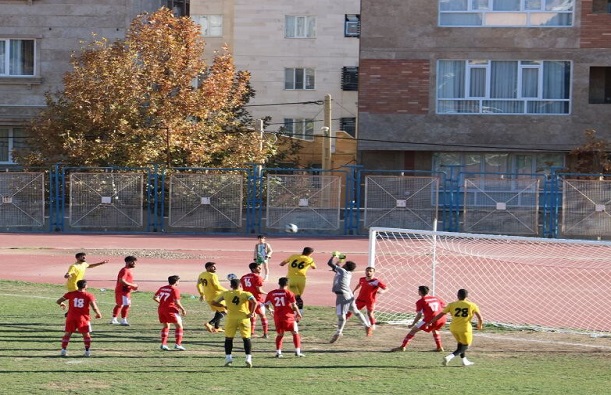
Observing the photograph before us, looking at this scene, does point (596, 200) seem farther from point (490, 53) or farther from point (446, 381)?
point (446, 381)

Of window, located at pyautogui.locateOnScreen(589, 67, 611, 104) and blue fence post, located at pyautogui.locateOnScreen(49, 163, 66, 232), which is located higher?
window, located at pyautogui.locateOnScreen(589, 67, 611, 104)

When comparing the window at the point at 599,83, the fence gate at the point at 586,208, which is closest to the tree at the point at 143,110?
the fence gate at the point at 586,208

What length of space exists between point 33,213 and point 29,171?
288 cm

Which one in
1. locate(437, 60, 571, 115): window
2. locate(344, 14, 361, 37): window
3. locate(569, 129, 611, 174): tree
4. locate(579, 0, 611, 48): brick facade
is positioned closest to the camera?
locate(569, 129, 611, 174): tree

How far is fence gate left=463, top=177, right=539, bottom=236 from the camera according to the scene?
39.4 m

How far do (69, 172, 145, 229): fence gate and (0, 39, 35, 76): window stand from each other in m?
11.5

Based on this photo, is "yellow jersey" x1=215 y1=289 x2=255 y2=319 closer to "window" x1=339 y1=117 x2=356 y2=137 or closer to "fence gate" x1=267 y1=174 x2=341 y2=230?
"fence gate" x1=267 y1=174 x2=341 y2=230

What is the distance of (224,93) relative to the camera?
149 ft

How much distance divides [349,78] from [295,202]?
1914cm

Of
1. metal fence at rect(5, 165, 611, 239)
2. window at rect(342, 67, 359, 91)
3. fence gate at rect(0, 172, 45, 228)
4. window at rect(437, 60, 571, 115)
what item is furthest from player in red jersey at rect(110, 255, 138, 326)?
window at rect(342, 67, 359, 91)

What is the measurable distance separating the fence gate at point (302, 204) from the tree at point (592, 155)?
9828 millimetres

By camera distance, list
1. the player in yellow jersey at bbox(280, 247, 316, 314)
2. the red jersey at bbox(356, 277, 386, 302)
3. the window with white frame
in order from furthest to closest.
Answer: the window with white frame → the player in yellow jersey at bbox(280, 247, 316, 314) → the red jersey at bbox(356, 277, 386, 302)

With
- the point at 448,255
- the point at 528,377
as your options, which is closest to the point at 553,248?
the point at 448,255

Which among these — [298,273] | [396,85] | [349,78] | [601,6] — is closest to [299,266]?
[298,273]
